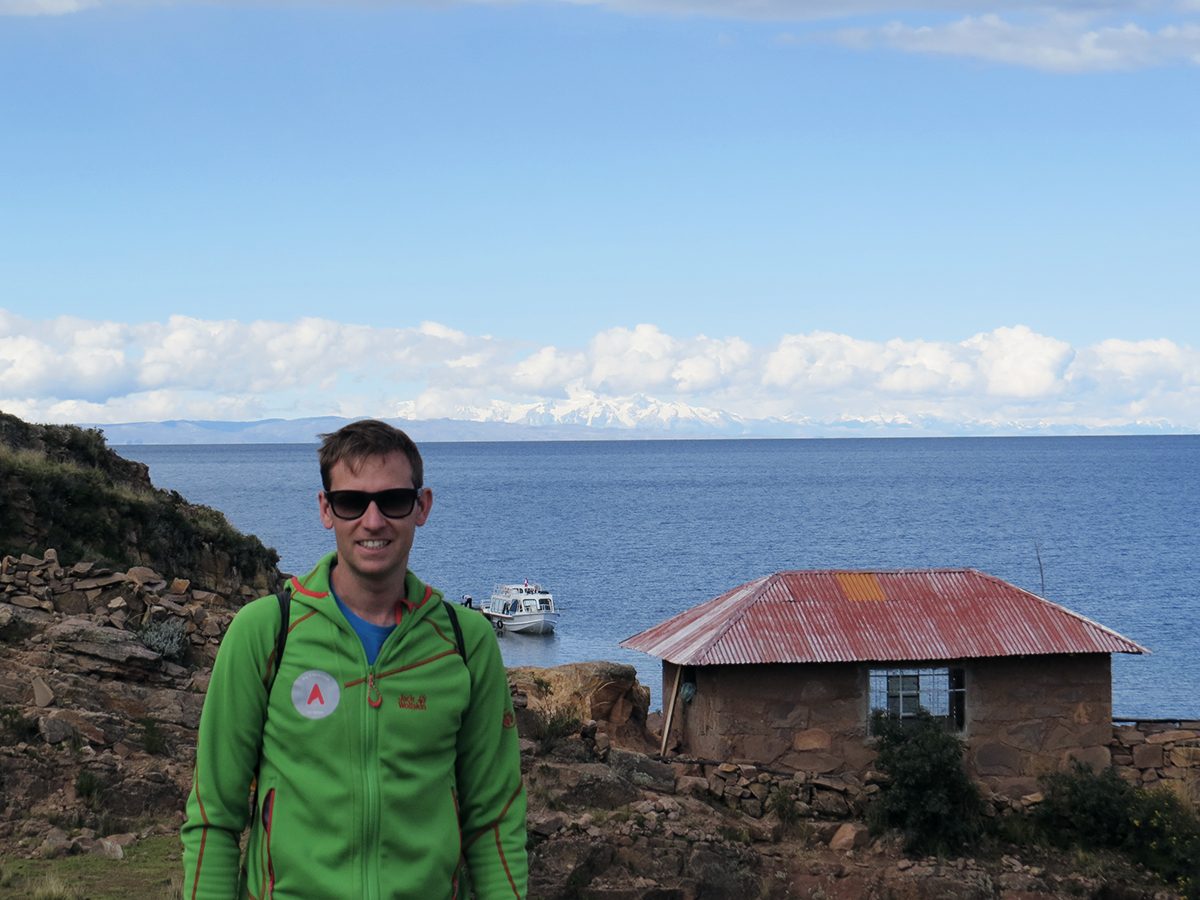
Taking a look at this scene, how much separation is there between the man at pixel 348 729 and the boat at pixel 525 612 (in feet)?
181

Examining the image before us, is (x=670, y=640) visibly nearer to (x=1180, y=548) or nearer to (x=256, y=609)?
(x=256, y=609)

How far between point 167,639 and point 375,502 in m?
11.6

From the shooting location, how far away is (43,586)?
49.9 ft

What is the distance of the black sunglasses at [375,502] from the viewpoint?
12.3 ft

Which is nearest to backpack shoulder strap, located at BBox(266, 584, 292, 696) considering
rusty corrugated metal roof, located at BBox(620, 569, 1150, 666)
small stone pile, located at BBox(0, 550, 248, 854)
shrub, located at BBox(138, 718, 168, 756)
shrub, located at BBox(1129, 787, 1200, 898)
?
small stone pile, located at BBox(0, 550, 248, 854)

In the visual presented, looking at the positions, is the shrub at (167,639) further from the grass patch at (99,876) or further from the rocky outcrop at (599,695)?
the rocky outcrop at (599,695)

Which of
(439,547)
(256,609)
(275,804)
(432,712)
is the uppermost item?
(256,609)

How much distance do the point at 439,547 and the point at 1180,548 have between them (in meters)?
50.5

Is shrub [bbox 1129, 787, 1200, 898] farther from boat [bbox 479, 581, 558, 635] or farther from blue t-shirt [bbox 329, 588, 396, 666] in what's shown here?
boat [bbox 479, 581, 558, 635]

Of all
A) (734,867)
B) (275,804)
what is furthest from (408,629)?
(734,867)

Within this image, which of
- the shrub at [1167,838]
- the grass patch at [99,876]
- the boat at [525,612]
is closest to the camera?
the grass patch at [99,876]

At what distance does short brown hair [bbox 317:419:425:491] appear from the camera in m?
3.82

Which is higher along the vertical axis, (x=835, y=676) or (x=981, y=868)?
(x=835, y=676)

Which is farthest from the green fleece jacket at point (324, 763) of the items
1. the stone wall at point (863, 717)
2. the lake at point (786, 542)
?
the lake at point (786, 542)
